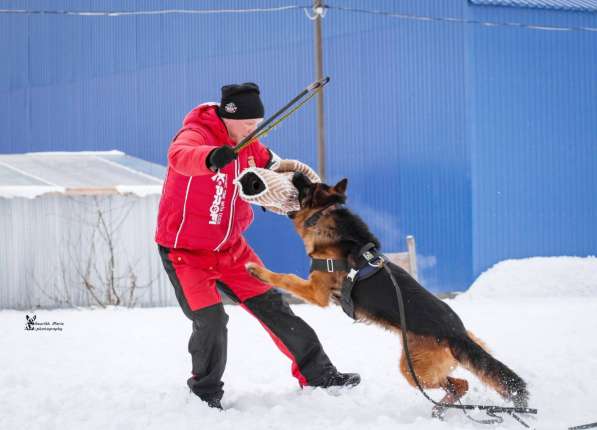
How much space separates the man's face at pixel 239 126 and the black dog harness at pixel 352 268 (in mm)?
941

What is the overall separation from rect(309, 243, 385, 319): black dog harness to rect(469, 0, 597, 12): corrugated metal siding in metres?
11.4

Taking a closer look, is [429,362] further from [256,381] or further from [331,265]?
[256,381]

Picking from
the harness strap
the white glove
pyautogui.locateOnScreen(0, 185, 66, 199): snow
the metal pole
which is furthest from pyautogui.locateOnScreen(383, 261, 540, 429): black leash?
pyautogui.locateOnScreen(0, 185, 66, 199): snow

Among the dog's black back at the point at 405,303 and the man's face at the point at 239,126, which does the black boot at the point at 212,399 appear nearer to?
the dog's black back at the point at 405,303

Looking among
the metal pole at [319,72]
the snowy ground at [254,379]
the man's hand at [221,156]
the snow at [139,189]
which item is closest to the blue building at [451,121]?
the metal pole at [319,72]

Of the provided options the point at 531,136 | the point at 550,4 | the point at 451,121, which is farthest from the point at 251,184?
the point at 550,4

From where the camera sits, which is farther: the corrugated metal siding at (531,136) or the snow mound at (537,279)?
the corrugated metal siding at (531,136)

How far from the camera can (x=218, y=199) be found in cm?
444

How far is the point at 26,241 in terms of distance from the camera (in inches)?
501

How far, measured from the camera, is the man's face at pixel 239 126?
175 inches

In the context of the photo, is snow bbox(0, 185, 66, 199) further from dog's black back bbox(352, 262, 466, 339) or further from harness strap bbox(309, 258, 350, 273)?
dog's black back bbox(352, 262, 466, 339)

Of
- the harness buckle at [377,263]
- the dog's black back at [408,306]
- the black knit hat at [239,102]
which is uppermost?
the black knit hat at [239,102]

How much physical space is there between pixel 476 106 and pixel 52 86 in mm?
11867

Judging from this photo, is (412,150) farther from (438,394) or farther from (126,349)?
(438,394)
